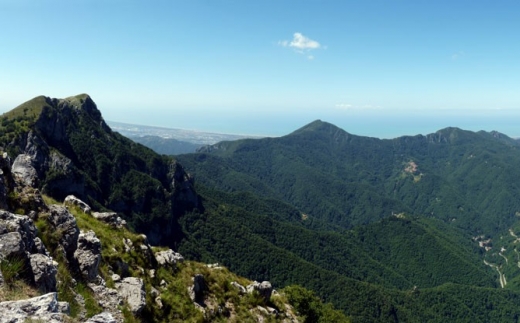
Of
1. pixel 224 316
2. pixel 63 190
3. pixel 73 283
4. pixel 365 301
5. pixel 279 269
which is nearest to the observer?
pixel 73 283

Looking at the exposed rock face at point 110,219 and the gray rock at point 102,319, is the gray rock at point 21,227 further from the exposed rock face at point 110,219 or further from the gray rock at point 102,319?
the exposed rock face at point 110,219

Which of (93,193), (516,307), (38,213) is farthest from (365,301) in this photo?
(38,213)

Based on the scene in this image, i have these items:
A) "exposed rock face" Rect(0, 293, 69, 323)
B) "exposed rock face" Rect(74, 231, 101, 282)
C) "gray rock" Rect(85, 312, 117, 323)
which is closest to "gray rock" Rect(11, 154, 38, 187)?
"exposed rock face" Rect(74, 231, 101, 282)

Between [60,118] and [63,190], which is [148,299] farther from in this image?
[60,118]

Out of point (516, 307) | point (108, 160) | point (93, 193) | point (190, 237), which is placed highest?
point (108, 160)

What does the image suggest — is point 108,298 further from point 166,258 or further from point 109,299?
point 166,258

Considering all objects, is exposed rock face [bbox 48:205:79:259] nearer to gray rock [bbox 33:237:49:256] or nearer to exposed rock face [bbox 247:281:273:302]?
gray rock [bbox 33:237:49:256]

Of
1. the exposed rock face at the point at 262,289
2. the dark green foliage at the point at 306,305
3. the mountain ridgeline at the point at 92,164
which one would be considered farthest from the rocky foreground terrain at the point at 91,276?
the mountain ridgeline at the point at 92,164
